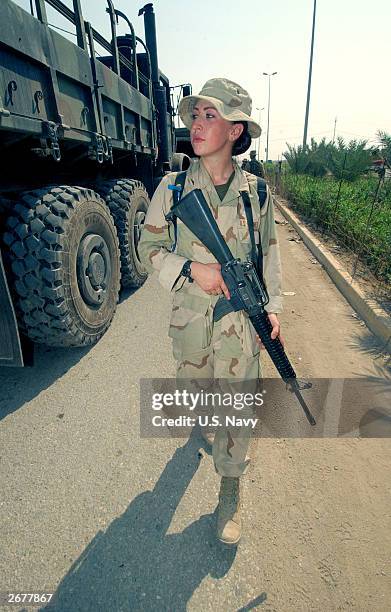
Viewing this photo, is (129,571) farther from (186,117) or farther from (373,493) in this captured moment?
(186,117)

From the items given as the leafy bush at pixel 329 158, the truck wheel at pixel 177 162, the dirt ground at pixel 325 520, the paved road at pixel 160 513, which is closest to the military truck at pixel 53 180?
the paved road at pixel 160 513

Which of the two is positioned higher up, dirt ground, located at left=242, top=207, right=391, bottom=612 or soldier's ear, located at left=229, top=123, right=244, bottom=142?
soldier's ear, located at left=229, top=123, right=244, bottom=142

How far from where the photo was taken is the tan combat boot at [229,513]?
150 centimetres

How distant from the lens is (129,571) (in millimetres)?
1418

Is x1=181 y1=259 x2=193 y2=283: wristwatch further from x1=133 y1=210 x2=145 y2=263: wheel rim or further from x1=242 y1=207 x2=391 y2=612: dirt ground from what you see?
x1=133 y1=210 x2=145 y2=263: wheel rim

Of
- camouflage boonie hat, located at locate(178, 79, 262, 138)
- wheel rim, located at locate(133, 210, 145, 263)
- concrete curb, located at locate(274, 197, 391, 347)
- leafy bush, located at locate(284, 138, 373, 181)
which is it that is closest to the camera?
camouflage boonie hat, located at locate(178, 79, 262, 138)

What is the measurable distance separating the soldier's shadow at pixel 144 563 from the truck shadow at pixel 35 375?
45.1 inches

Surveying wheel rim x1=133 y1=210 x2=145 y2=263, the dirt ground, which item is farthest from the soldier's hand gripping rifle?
wheel rim x1=133 y1=210 x2=145 y2=263

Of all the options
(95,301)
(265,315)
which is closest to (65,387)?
(95,301)

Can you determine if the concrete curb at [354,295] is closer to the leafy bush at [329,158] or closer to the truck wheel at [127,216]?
the truck wheel at [127,216]

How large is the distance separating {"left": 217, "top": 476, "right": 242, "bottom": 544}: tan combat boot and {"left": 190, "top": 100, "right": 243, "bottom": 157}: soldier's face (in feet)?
4.97

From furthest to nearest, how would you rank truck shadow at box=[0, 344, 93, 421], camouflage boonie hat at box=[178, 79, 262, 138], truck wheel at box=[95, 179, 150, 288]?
1. truck wheel at box=[95, 179, 150, 288]
2. truck shadow at box=[0, 344, 93, 421]
3. camouflage boonie hat at box=[178, 79, 262, 138]

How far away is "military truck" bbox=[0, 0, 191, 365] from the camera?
1.93 m

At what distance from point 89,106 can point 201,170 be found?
1.64 metres
